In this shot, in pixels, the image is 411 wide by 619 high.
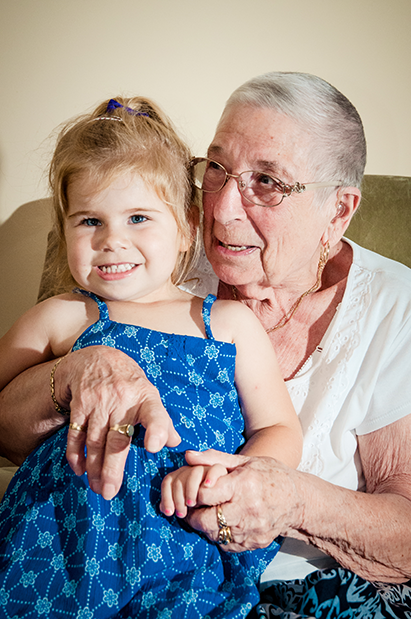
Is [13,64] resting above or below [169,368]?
above

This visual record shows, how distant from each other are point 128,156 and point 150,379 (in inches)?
22.6

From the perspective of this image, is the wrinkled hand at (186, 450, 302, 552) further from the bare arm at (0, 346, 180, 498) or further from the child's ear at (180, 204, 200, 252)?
the child's ear at (180, 204, 200, 252)

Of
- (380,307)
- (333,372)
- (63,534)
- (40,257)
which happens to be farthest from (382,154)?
(63,534)

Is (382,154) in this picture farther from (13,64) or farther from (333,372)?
(13,64)

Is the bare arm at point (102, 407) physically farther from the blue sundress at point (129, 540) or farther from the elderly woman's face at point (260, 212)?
the elderly woman's face at point (260, 212)

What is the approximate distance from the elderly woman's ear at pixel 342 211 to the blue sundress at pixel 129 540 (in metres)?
0.64

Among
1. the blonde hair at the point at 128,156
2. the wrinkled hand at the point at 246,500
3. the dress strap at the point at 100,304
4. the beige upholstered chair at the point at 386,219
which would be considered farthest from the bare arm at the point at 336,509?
the beige upholstered chair at the point at 386,219

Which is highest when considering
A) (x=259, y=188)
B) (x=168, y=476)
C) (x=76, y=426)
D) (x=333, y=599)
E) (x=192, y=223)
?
(x=259, y=188)

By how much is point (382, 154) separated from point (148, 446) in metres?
2.11

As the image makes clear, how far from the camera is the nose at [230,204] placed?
140 cm

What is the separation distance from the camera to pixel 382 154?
95.7 inches

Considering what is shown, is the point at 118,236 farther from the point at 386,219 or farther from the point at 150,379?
the point at 386,219

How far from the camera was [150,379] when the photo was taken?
1218 mm

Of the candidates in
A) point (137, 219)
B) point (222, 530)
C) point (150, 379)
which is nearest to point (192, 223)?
point (137, 219)
